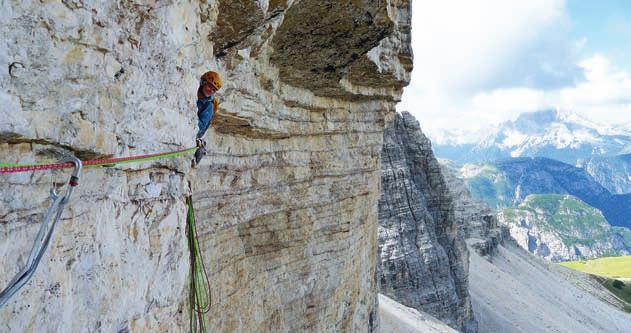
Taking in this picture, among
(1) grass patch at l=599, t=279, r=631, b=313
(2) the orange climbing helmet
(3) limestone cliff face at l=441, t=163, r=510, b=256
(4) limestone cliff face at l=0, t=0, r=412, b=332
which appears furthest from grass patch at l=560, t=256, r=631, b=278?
(2) the orange climbing helmet

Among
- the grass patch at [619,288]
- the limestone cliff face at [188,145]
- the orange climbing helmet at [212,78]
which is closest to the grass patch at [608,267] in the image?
the grass patch at [619,288]

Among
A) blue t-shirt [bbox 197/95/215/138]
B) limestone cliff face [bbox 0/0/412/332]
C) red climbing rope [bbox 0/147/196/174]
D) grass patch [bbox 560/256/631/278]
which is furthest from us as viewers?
grass patch [bbox 560/256/631/278]

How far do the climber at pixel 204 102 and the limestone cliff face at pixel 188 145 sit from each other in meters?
0.20

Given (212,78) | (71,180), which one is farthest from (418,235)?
(71,180)

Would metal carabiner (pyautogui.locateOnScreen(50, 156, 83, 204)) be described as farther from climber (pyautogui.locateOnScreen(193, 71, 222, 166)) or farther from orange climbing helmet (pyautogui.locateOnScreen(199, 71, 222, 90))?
orange climbing helmet (pyautogui.locateOnScreen(199, 71, 222, 90))

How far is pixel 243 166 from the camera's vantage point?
37.1 ft

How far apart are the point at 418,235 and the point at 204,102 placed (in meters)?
39.9

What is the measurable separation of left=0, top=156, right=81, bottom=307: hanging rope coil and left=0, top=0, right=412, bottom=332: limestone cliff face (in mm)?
91

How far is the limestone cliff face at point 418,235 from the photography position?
41719 millimetres

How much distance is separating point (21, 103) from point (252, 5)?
4437 mm

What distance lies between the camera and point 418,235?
44.7 meters

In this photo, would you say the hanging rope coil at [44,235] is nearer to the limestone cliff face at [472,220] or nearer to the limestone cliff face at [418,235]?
the limestone cliff face at [418,235]

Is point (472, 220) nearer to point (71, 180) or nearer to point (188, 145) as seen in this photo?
point (188, 145)

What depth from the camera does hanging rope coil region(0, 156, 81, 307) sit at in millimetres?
3555
